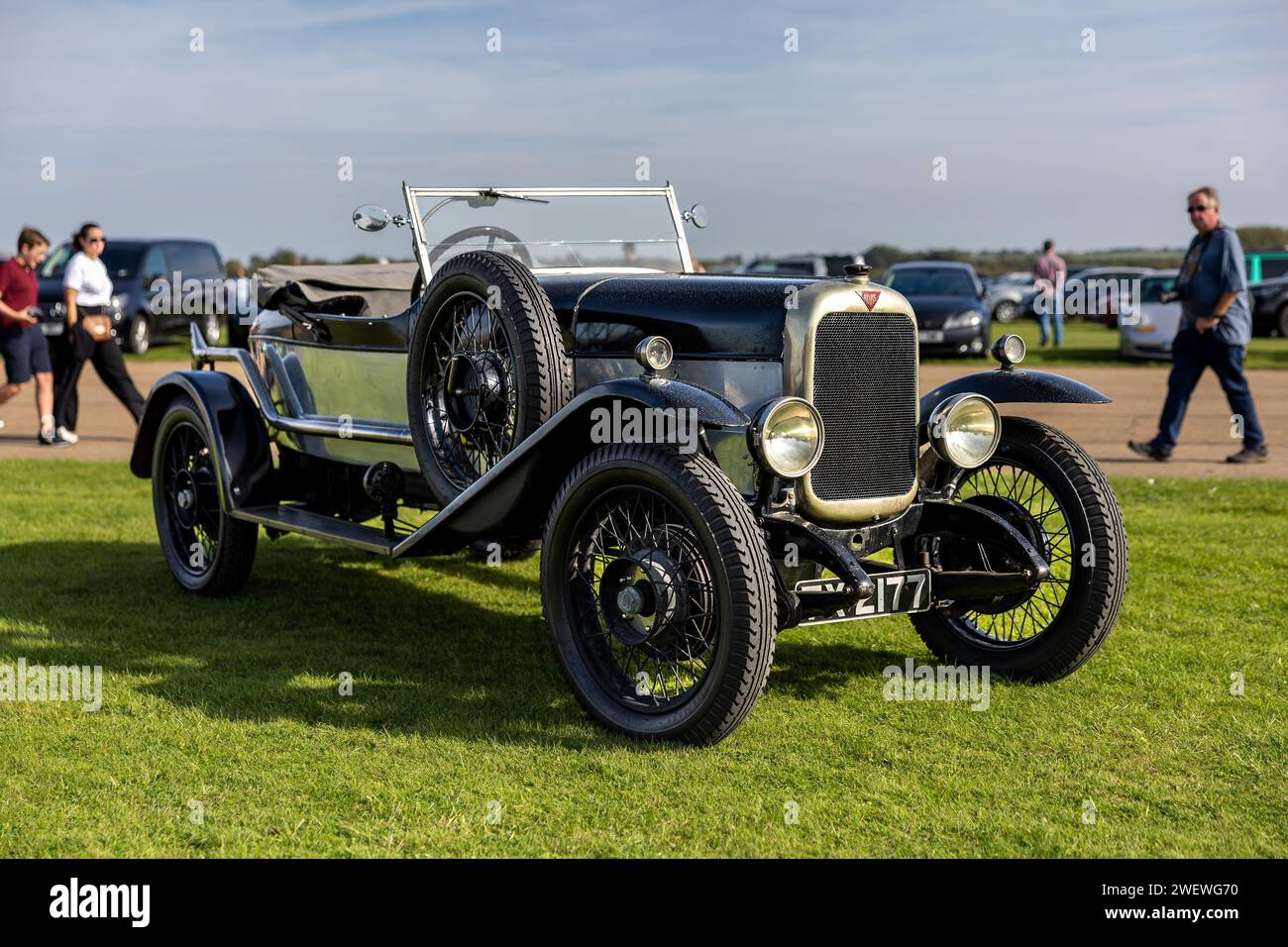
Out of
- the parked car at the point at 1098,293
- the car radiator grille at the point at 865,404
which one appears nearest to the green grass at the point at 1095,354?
the parked car at the point at 1098,293

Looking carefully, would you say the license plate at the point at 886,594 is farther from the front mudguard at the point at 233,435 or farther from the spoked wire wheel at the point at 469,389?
the front mudguard at the point at 233,435

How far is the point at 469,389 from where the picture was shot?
209 inches

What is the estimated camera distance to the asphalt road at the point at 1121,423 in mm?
10461

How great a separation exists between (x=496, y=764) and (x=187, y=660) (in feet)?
5.97

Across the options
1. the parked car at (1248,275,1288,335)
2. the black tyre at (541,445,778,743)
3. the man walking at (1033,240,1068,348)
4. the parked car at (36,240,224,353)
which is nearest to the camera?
the black tyre at (541,445,778,743)

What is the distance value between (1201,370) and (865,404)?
5.99 metres

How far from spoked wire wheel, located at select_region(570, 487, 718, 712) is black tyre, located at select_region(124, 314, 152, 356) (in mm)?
18853

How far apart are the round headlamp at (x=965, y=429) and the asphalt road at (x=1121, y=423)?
5397 mm

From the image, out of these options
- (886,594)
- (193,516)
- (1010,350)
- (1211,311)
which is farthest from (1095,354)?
→ (886,594)

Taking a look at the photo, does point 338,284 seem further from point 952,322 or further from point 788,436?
point 952,322

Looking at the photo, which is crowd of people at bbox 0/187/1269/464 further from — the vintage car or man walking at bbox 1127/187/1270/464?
the vintage car

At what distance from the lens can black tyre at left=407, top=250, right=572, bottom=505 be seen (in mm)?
4855

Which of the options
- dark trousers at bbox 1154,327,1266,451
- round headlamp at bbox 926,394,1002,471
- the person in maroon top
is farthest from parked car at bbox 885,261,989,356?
round headlamp at bbox 926,394,1002,471
